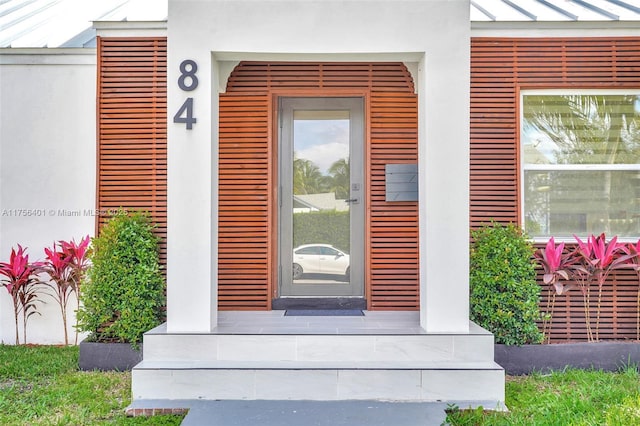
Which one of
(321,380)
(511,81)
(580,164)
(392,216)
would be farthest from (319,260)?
(580,164)

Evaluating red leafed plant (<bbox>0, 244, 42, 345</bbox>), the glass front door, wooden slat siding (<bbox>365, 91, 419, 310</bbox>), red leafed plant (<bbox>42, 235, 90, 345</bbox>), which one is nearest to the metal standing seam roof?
wooden slat siding (<bbox>365, 91, 419, 310</bbox>)

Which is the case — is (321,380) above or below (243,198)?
below

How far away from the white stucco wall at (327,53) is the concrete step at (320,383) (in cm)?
42

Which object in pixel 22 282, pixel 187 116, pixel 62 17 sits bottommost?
pixel 22 282

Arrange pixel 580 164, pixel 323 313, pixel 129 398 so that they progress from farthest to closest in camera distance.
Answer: pixel 580 164
pixel 323 313
pixel 129 398

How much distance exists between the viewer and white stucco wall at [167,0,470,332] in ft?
13.1

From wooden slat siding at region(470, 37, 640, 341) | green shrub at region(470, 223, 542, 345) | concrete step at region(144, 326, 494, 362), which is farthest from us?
wooden slat siding at region(470, 37, 640, 341)

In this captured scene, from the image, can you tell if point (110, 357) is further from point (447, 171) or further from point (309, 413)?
point (447, 171)

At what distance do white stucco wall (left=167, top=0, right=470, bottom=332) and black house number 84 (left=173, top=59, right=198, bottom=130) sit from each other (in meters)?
0.04

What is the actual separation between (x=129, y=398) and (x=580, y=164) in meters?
5.07

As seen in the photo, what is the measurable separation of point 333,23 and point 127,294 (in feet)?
10.1

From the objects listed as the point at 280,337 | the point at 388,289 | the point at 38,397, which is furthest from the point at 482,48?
the point at 38,397

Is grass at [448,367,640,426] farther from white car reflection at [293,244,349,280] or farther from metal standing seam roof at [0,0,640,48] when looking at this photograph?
metal standing seam roof at [0,0,640,48]

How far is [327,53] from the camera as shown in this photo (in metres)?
4.04
